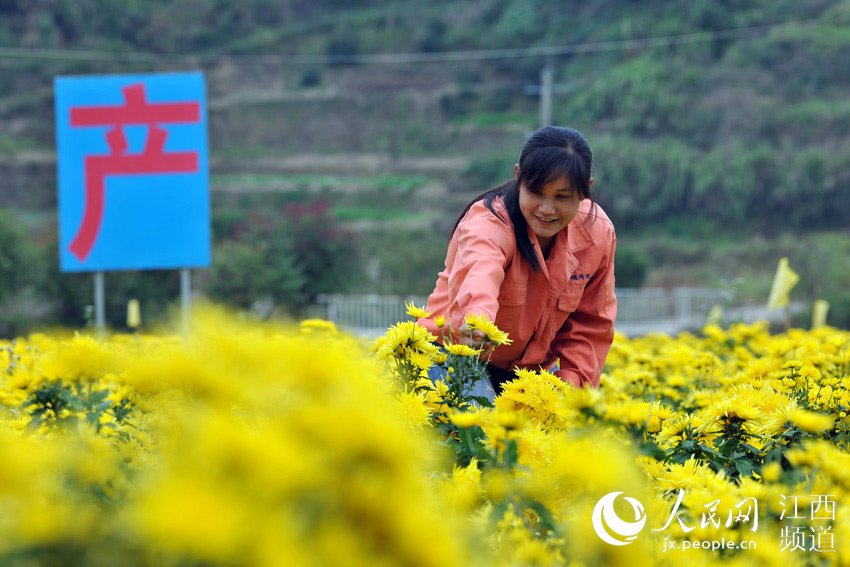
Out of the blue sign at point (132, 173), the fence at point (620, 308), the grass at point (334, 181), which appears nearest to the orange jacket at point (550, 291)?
the blue sign at point (132, 173)

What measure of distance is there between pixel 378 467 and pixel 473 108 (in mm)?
31353

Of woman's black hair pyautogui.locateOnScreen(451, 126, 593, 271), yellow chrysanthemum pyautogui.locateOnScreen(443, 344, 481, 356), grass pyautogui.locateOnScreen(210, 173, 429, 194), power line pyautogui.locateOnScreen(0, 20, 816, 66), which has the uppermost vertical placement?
power line pyautogui.locateOnScreen(0, 20, 816, 66)

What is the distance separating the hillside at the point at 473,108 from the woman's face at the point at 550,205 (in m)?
11.1

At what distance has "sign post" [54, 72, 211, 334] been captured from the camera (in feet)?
19.4

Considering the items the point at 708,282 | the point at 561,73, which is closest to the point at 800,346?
the point at 708,282

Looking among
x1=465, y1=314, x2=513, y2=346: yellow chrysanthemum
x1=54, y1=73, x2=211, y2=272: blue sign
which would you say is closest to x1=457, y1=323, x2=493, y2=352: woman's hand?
x1=465, y1=314, x2=513, y2=346: yellow chrysanthemum

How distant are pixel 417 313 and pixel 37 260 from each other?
36.9ft

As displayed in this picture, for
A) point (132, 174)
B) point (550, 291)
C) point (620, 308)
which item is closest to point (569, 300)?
point (550, 291)

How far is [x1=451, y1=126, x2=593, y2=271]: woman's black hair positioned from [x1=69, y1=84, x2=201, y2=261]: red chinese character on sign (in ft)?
13.7

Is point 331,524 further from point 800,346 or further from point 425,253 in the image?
point 425,253

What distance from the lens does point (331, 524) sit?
2.10 feet

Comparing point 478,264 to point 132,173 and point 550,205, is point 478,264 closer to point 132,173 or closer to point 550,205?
point 550,205

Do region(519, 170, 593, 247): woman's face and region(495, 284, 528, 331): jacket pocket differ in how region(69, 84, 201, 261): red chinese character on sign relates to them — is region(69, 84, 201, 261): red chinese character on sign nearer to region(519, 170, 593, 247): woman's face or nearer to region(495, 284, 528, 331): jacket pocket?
region(495, 284, 528, 331): jacket pocket

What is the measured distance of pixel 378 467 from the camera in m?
0.66
